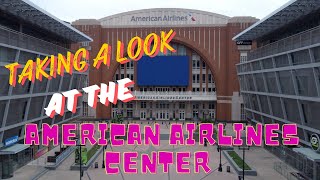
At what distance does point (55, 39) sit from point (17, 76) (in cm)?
2043

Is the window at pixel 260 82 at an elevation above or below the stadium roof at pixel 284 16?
below

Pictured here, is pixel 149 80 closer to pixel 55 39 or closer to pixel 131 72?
pixel 131 72

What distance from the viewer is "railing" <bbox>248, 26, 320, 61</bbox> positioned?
35.0 m

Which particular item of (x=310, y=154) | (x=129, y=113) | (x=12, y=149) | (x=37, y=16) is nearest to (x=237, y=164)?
(x=310, y=154)

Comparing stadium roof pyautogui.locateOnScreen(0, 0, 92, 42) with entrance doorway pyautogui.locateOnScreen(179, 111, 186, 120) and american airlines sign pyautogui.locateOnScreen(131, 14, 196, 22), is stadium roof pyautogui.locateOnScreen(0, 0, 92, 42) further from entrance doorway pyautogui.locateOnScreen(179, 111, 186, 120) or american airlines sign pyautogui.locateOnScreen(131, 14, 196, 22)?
entrance doorway pyautogui.locateOnScreen(179, 111, 186, 120)

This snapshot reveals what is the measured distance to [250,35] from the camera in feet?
201

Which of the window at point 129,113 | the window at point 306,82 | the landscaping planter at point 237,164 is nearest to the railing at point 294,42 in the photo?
the window at point 306,82

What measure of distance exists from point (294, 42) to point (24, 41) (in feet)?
107

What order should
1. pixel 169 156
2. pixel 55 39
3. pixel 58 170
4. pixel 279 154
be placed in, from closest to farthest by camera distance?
pixel 169 156 < pixel 58 170 < pixel 279 154 < pixel 55 39

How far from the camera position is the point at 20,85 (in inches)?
1591

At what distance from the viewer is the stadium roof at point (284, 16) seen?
38.4 m

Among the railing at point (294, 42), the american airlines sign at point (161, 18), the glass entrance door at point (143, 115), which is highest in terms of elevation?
the american airlines sign at point (161, 18)

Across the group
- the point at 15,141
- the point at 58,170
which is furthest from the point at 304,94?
the point at 15,141

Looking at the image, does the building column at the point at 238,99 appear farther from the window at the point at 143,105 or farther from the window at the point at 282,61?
the window at the point at 282,61
